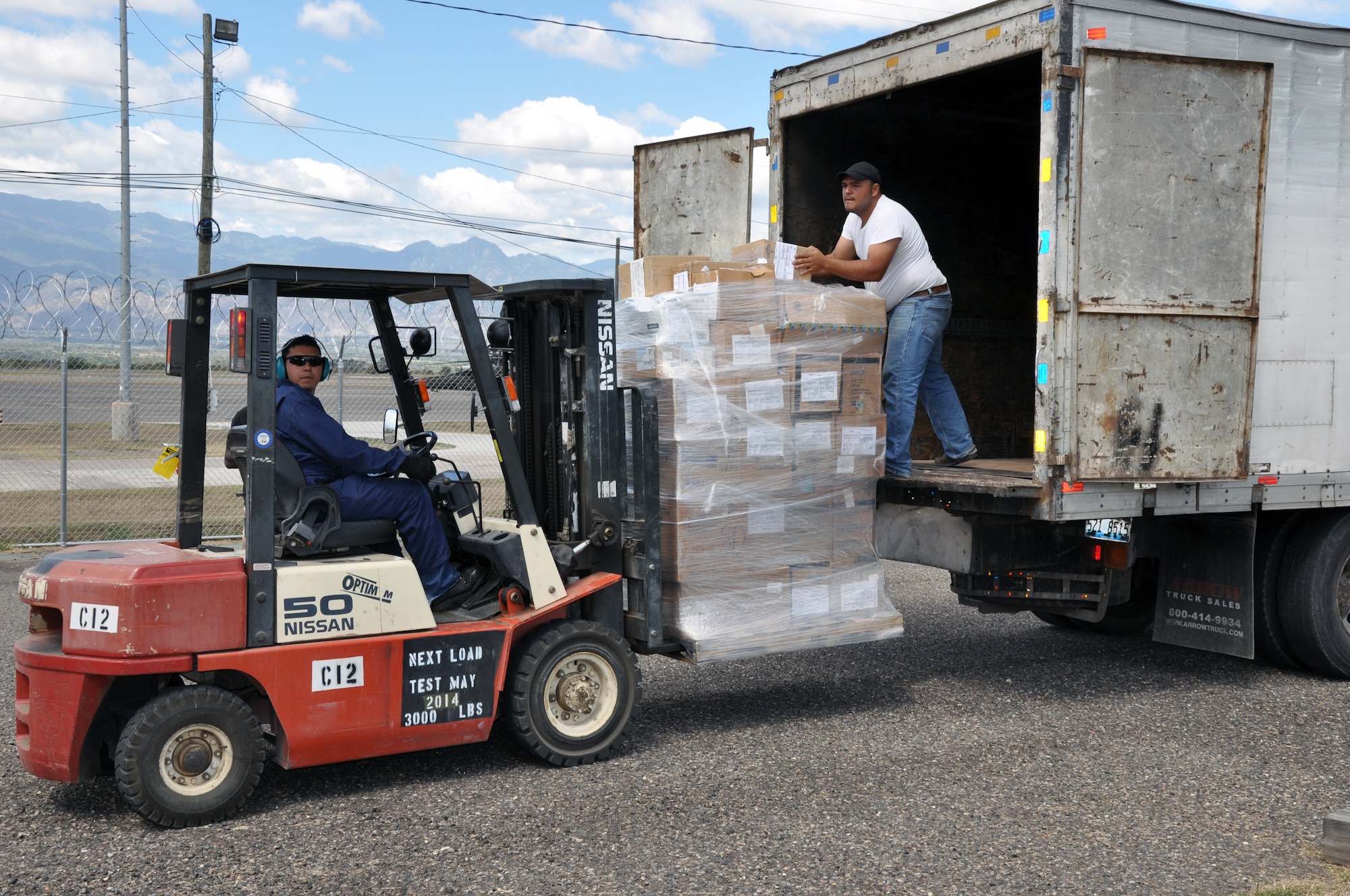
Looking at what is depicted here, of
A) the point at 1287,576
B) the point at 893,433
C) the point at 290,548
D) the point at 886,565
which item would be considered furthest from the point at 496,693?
the point at 886,565

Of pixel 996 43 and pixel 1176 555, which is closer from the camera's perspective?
pixel 996 43

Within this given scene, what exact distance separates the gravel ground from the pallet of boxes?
23.9 inches

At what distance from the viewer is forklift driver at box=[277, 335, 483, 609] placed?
15.6ft

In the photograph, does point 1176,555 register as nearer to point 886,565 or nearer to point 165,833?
point 886,565

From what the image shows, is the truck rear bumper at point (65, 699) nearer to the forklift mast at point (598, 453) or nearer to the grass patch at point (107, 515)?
the forklift mast at point (598, 453)

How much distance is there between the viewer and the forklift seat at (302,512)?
15.2 ft

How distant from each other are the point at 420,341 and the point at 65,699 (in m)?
2.02

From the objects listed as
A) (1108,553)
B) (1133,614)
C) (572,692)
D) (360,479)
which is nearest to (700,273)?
(360,479)

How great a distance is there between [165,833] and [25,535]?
834 cm

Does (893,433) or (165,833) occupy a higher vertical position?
(893,433)

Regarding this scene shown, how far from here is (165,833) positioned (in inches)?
171

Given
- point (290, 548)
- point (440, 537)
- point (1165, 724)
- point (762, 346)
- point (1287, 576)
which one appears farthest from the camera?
point (1287, 576)

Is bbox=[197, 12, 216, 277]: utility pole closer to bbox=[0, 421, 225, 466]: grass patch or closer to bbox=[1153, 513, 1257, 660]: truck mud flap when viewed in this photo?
bbox=[0, 421, 225, 466]: grass patch

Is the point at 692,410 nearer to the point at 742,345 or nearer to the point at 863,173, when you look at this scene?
the point at 742,345
